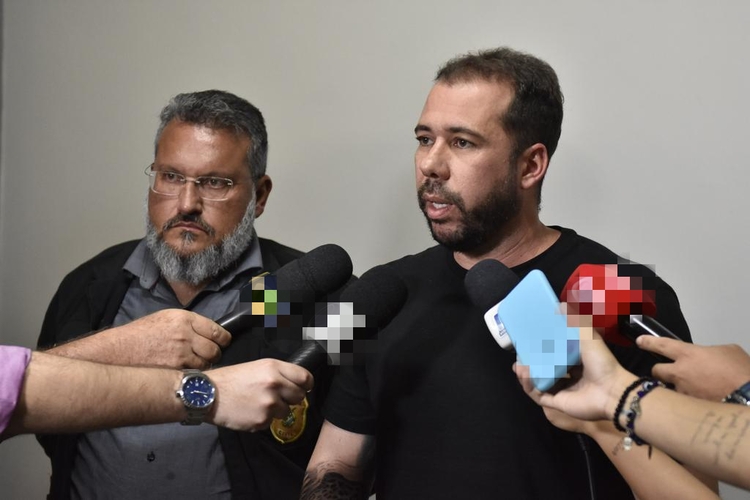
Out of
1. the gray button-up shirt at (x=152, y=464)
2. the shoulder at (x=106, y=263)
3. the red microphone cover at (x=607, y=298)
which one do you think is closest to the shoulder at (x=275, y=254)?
the shoulder at (x=106, y=263)

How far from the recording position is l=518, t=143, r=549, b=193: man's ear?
72.2 inches

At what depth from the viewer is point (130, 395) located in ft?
4.69

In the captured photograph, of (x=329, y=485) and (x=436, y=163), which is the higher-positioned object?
(x=436, y=163)

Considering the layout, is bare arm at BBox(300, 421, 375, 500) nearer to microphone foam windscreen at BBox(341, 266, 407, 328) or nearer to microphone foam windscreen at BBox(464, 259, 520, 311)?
microphone foam windscreen at BBox(341, 266, 407, 328)

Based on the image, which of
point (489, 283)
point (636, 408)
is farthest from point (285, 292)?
point (636, 408)

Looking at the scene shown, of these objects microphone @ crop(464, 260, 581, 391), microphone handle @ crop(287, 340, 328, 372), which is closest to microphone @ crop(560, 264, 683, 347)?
microphone @ crop(464, 260, 581, 391)

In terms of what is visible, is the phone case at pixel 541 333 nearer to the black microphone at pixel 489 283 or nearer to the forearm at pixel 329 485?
the black microphone at pixel 489 283

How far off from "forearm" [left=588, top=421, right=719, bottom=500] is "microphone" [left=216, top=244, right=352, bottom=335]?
575 mm

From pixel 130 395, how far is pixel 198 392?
4.8 inches

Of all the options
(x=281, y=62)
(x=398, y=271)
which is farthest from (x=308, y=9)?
(x=398, y=271)

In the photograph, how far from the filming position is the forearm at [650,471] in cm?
135

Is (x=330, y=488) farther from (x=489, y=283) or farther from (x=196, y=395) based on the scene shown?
(x=489, y=283)

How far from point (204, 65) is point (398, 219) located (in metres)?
0.89

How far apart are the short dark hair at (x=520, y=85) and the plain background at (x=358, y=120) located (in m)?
0.42
